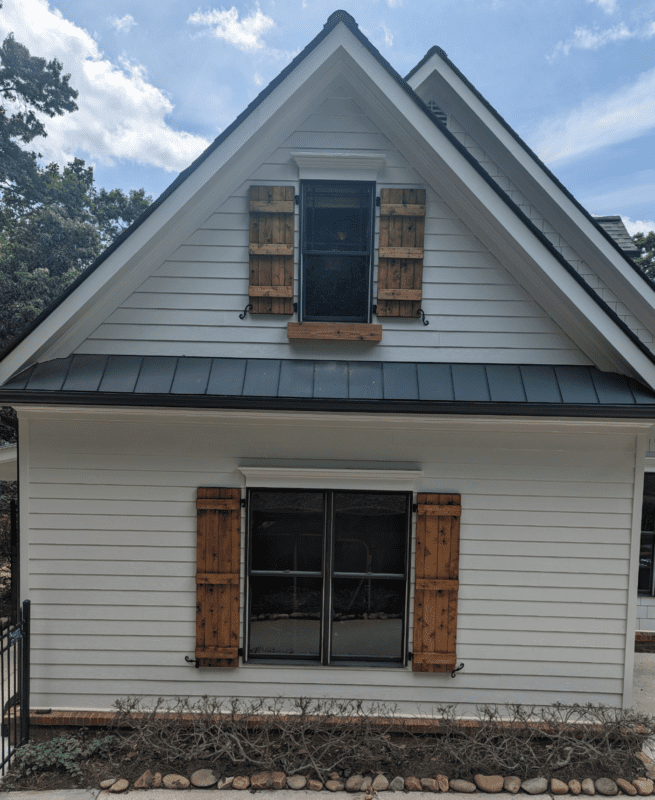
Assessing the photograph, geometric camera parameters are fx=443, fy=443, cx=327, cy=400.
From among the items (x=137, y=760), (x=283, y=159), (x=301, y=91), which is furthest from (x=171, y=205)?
(x=137, y=760)

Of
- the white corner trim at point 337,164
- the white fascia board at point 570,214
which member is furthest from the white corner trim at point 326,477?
the white fascia board at point 570,214

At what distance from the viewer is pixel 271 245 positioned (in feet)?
14.6

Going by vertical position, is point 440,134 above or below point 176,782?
above

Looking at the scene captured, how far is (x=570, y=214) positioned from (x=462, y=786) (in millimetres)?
6486

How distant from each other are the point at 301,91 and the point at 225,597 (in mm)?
4958

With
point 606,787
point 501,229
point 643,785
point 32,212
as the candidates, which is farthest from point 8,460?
point 32,212

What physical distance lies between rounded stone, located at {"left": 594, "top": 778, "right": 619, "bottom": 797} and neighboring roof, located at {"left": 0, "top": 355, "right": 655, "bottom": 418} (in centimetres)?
319

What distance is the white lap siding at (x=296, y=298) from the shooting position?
14.8 ft

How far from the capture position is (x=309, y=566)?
452cm

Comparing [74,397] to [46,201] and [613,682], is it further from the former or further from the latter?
[46,201]

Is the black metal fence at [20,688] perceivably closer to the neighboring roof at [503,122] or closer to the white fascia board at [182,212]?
the white fascia board at [182,212]

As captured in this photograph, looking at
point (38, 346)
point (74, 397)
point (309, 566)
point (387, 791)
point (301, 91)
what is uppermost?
point (301, 91)

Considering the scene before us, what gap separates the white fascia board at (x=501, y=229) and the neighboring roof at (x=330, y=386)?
1.07 feet

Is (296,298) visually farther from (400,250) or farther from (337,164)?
(337,164)
